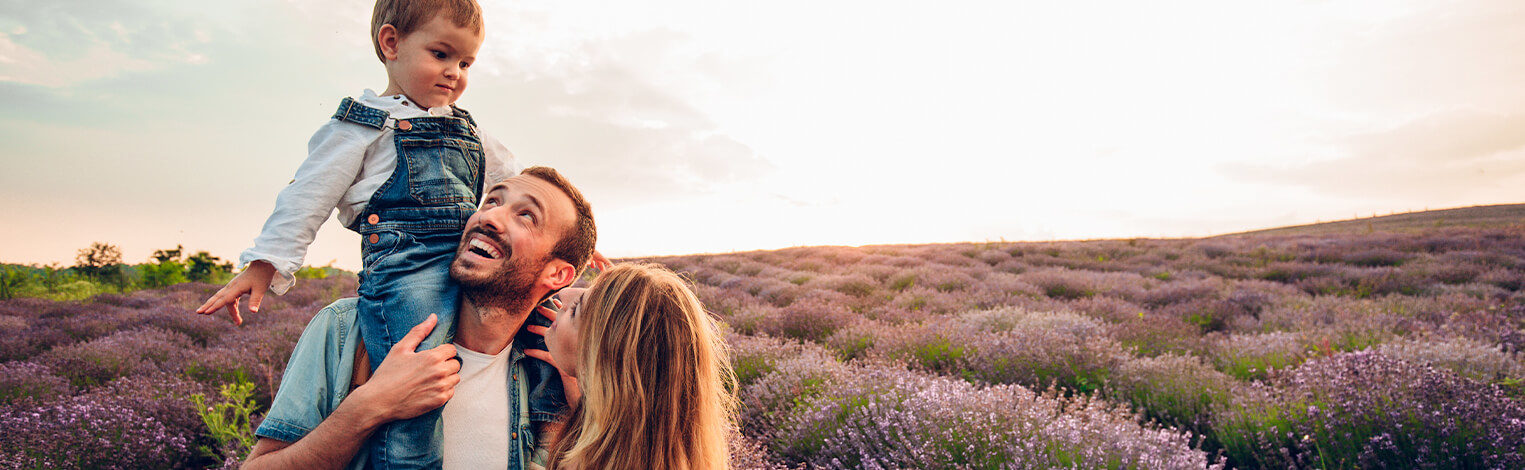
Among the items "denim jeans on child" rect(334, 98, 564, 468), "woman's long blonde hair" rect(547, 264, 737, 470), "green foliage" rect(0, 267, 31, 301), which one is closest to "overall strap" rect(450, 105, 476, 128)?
"denim jeans on child" rect(334, 98, 564, 468)

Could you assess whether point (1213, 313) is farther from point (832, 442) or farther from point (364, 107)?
point (364, 107)

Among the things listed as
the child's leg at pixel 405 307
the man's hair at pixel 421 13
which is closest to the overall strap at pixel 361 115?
the man's hair at pixel 421 13

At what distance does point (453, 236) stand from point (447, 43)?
0.63 meters

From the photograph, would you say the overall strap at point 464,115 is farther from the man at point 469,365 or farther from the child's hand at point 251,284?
the child's hand at point 251,284

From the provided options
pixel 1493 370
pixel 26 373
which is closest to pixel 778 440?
pixel 1493 370

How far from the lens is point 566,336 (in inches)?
71.4

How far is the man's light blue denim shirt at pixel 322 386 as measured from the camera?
1610 mm

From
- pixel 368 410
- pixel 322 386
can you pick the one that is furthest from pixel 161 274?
pixel 368 410

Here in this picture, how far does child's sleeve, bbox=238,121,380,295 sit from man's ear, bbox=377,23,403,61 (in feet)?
0.90

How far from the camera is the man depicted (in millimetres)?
1536

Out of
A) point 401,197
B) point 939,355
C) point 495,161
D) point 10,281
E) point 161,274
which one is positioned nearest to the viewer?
point 401,197

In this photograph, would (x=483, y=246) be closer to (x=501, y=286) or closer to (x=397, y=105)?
(x=501, y=286)

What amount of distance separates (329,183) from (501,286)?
2.13 feet

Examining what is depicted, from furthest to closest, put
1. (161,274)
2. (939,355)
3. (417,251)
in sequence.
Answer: (161,274) → (939,355) → (417,251)
